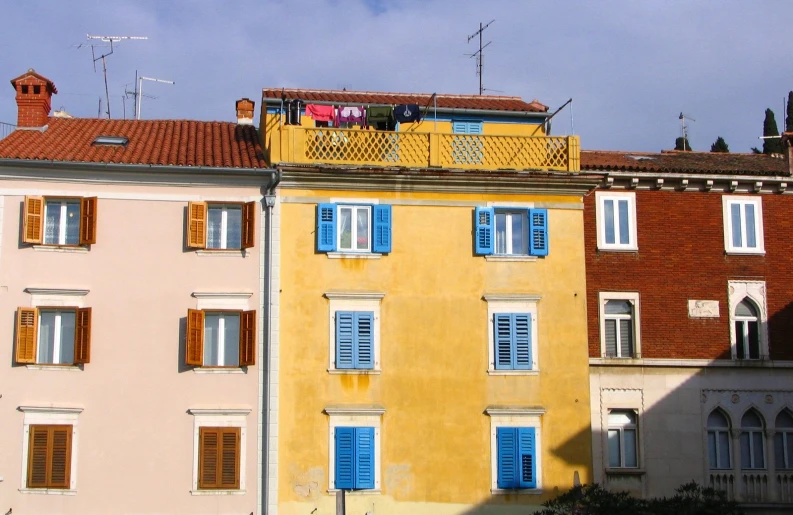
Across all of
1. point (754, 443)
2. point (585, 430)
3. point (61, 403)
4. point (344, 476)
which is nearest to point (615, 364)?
point (585, 430)

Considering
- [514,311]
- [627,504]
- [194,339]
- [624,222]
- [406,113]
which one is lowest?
[627,504]

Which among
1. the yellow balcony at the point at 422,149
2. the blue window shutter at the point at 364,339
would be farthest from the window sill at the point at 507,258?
the blue window shutter at the point at 364,339

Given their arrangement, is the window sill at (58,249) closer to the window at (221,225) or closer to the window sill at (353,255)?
the window at (221,225)

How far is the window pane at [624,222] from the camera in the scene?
1321 inches

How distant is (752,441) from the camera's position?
32.9m

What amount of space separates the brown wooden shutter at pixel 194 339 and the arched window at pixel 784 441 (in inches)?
654

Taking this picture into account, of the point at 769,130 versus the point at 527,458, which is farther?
the point at 769,130

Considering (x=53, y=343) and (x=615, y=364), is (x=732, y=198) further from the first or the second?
(x=53, y=343)

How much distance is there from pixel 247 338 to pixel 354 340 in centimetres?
288

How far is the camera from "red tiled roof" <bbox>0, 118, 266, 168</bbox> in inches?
1230

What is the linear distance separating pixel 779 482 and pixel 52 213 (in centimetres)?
2163

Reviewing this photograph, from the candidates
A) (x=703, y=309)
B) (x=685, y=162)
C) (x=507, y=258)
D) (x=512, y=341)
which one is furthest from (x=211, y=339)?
(x=685, y=162)

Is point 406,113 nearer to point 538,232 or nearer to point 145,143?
point 538,232

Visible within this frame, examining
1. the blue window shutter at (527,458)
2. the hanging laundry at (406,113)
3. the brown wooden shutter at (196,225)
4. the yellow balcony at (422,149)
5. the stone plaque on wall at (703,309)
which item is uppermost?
the hanging laundry at (406,113)
